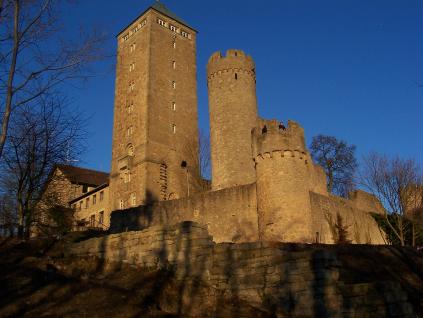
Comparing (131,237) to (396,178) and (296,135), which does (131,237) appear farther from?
(396,178)

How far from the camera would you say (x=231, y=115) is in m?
34.4

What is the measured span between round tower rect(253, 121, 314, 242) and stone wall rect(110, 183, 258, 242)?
1.07 meters

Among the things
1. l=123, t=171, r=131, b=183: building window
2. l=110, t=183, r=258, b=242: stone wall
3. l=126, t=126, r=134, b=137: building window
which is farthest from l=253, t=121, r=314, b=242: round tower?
l=126, t=126, r=134, b=137: building window

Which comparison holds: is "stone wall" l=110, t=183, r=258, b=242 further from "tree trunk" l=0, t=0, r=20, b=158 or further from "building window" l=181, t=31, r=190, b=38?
"building window" l=181, t=31, r=190, b=38

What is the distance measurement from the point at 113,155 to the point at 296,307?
37.3 meters

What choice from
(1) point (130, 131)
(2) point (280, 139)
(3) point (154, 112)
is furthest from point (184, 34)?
(2) point (280, 139)

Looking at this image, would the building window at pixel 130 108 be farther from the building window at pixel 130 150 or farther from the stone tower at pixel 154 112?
the building window at pixel 130 150

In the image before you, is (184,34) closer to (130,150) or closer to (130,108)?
(130,108)

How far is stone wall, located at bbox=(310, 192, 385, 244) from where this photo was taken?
2597cm

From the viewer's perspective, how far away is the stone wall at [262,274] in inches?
433

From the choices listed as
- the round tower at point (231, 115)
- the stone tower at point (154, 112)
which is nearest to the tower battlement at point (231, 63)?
the round tower at point (231, 115)

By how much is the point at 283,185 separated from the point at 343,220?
721cm

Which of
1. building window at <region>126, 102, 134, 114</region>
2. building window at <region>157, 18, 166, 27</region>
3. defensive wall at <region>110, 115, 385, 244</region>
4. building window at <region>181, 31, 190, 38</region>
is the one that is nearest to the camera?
defensive wall at <region>110, 115, 385, 244</region>

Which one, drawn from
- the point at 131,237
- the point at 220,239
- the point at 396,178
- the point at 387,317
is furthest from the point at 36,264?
the point at 396,178
